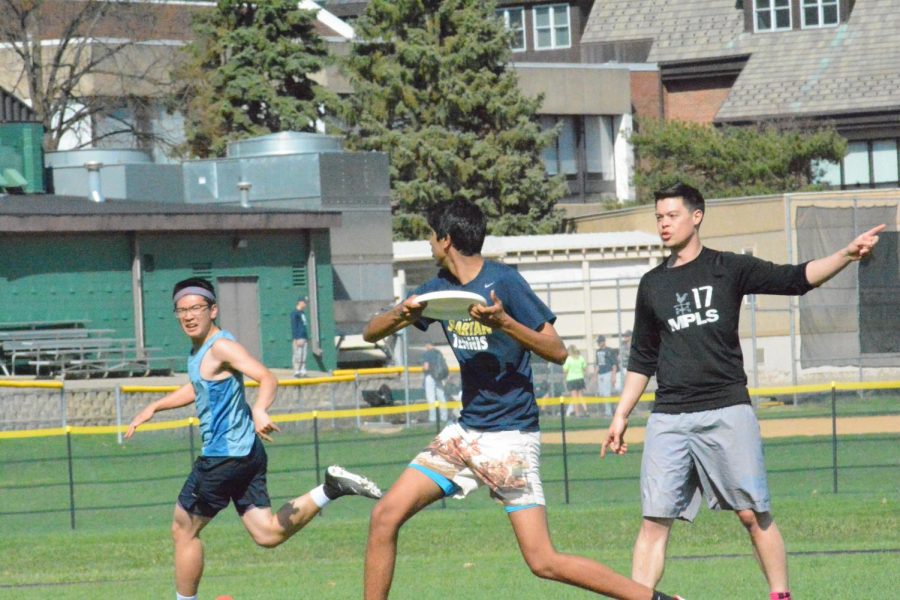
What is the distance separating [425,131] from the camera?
4831cm

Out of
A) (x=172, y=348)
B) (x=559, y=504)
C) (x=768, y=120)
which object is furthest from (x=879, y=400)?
(x=768, y=120)

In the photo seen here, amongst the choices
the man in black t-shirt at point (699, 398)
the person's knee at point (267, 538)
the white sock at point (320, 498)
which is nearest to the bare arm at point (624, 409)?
the man in black t-shirt at point (699, 398)

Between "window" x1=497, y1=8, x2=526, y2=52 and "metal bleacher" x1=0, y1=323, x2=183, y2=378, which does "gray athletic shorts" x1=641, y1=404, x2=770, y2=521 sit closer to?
"metal bleacher" x1=0, y1=323, x2=183, y2=378

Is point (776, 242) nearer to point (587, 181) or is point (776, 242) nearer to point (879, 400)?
point (879, 400)

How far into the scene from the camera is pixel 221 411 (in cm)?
873

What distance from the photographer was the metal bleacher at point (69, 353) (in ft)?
98.0

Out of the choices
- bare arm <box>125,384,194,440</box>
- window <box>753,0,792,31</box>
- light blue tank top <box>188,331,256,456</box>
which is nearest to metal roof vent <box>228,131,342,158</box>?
window <box>753,0,792,31</box>

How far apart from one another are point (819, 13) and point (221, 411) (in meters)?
49.7

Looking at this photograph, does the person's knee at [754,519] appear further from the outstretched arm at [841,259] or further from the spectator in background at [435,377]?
the spectator in background at [435,377]

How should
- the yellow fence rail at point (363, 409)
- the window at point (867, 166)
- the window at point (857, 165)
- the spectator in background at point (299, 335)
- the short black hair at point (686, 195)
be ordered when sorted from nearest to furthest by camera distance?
the short black hair at point (686, 195), the yellow fence rail at point (363, 409), the spectator in background at point (299, 335), the window at point (867, 166), the window at point (857, 165)

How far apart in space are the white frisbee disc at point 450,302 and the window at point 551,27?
189ft

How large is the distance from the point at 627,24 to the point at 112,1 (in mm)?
20635

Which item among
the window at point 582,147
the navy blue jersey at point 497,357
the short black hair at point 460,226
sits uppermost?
the window at point 582,147

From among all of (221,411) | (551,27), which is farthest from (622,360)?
(551,27)
